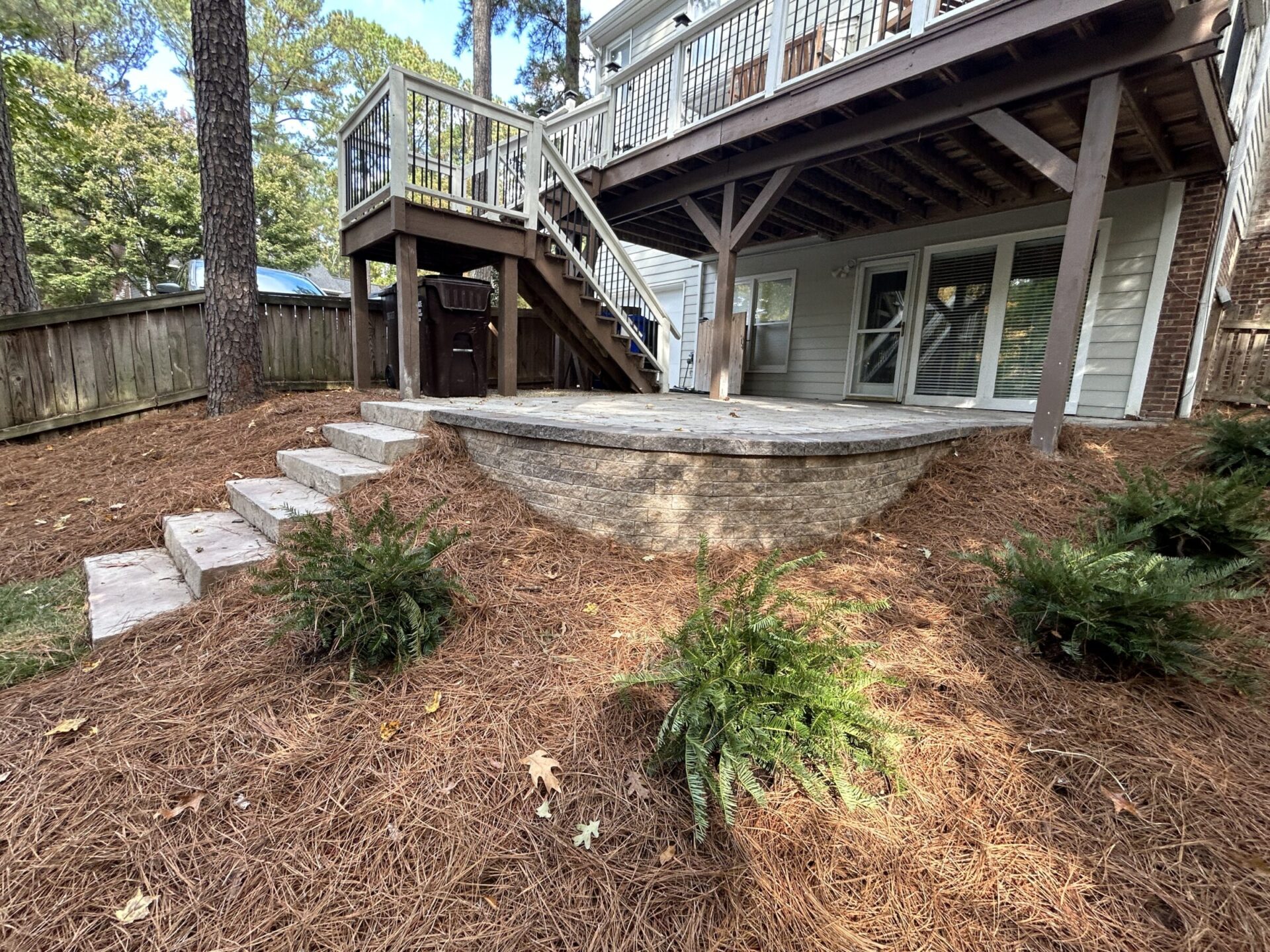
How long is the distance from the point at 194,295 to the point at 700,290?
6568 millimetres

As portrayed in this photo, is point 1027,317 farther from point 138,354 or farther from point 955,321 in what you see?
point 138,354

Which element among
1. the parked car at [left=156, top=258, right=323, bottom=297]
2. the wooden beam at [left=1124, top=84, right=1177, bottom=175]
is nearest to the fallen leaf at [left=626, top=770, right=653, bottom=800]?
the wooden beam at [left=1124, top=84, right=1177, bottom=175]

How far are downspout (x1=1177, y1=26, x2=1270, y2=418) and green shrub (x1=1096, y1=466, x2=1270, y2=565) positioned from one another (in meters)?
3.05

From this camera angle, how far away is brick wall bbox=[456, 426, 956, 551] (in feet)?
8.55

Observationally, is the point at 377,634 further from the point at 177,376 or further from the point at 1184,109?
the point at 1184,109

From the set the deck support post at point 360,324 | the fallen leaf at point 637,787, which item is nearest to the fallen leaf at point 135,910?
the fallen leaf at point 637,787

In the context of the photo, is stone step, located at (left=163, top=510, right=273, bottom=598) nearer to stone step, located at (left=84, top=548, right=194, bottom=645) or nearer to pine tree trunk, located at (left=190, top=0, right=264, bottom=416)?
stone step, located at (left=84, top=548, right=194, bottom=645)

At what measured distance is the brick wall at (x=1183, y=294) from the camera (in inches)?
182

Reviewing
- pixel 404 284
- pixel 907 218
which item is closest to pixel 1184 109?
pixel 907 218

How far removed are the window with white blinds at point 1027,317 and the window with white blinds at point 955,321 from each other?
0.75ft

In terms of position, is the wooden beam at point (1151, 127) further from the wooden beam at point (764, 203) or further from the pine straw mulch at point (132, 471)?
the pine straw mulch at point (132, 471)

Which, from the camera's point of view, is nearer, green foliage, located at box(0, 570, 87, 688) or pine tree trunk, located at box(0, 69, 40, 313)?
green foliage, located at box(0, 570, 87, 688)

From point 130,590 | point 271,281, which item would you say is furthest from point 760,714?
point 271,281

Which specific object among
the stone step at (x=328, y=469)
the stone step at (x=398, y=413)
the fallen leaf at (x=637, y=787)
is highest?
the stone step at (x=398, y=413)
